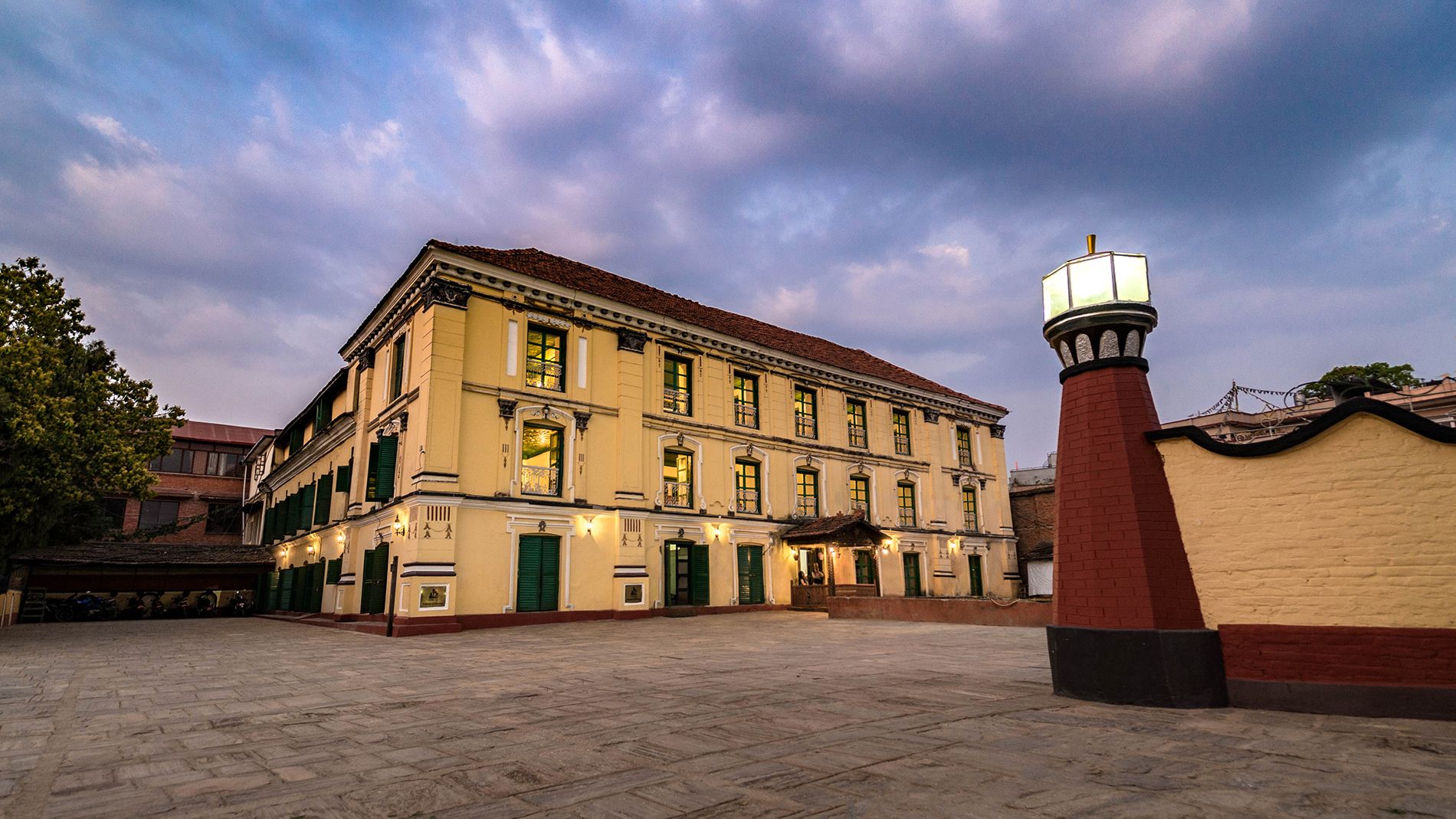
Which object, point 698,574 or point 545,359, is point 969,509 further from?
point 545,359

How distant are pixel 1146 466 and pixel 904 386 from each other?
73.1 ft

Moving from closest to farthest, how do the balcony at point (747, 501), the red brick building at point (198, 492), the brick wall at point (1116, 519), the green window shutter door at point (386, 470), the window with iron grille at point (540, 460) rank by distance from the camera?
the brick wall at point (1116, 519) → the green window shutter door at point (386, 470) → the window with iron grille at point (540, 460) → the balcony at point (747, 501) → the red brick building at point (198, 492)

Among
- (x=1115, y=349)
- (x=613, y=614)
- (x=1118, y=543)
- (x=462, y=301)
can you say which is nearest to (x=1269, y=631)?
(x=1118, y=543)

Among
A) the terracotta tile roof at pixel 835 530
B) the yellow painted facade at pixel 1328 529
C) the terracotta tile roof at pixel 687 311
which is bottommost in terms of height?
the yellow painted facade at pixel 1328 529

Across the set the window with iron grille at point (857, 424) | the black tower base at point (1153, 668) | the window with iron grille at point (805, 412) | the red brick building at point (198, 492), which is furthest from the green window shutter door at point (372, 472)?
the red brick building at point (198, 492)

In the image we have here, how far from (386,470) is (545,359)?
479 cm

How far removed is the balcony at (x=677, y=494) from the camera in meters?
20.7

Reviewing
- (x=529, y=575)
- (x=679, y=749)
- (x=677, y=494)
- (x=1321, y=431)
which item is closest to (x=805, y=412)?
(x=677, y=494)

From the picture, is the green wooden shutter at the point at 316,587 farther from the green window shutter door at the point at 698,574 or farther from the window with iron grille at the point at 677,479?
the green window shutter door at the point at 698,574

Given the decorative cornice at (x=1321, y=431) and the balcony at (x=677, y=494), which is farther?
the balcony at (x=677, y=494)

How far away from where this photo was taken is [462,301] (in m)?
17.4

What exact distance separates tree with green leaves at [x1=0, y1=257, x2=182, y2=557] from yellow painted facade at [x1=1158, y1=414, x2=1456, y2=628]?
62.8 ft

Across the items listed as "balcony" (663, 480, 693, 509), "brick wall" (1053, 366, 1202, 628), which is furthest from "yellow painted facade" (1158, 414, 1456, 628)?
"balcony" (663, 480, 693, 509)

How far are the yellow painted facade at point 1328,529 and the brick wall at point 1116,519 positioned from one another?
170 mm
